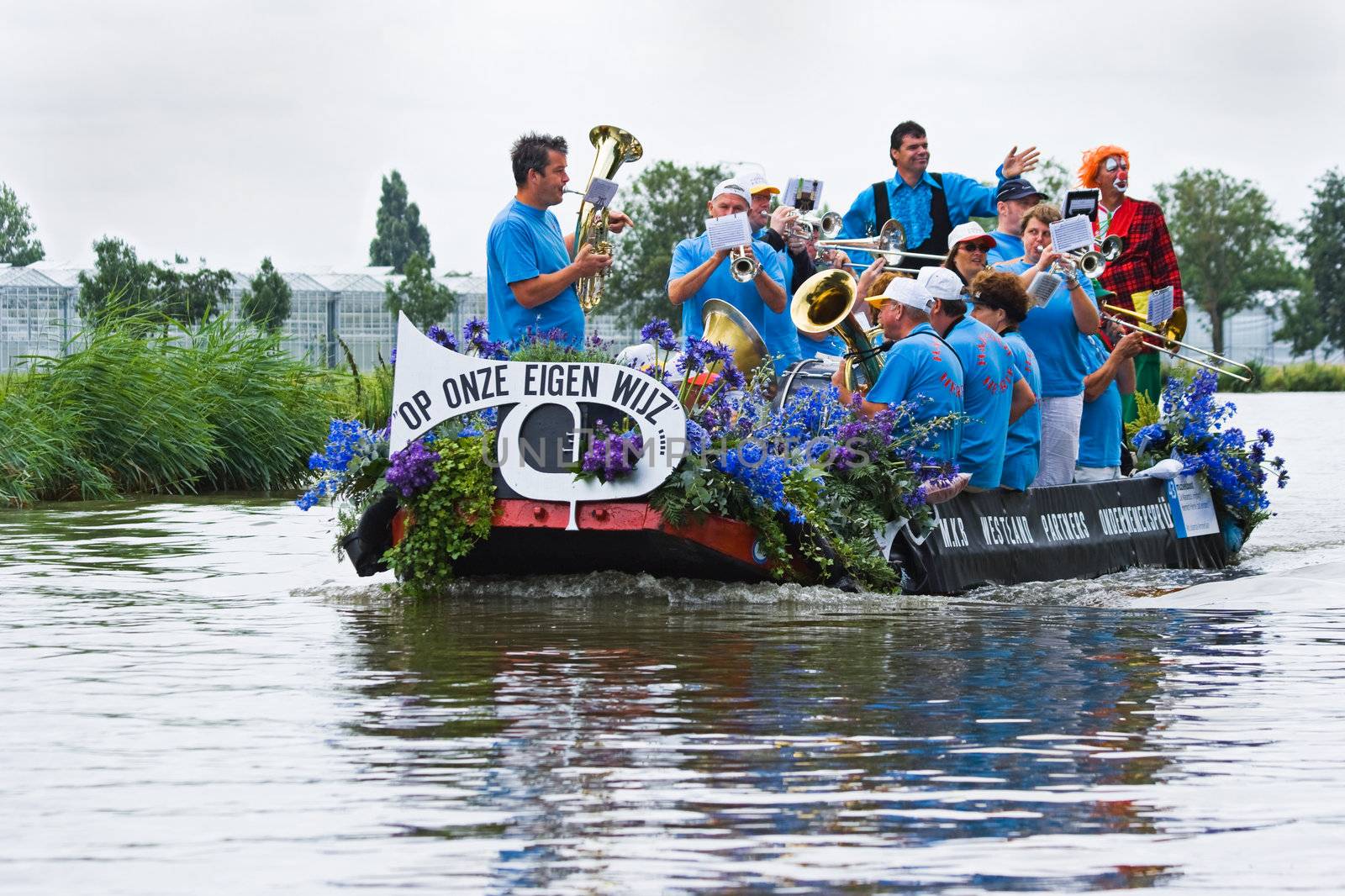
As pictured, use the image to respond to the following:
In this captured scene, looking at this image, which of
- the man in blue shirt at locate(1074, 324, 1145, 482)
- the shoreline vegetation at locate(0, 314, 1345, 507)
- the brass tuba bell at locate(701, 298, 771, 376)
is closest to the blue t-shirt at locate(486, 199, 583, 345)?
the brass tuba bell at locate(701, 298, 771, 376)

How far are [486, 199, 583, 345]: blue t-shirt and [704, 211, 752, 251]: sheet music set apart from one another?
3.03ft

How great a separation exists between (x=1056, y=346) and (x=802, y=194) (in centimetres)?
196

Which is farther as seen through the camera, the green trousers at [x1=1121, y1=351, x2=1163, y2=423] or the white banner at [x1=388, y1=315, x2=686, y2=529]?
the green trousers at [x1=1121, y1=351, x2=1163, y2=423]

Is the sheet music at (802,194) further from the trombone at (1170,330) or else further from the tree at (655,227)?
the tree at (655,227)

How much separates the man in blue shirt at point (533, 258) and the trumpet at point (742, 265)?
896mm

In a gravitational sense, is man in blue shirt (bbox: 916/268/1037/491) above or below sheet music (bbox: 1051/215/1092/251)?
below

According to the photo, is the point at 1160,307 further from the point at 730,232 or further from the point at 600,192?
the point at 600,192

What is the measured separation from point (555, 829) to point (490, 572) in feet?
18.7

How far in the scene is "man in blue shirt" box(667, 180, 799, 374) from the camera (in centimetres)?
1168

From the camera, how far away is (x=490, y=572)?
10.5 metres

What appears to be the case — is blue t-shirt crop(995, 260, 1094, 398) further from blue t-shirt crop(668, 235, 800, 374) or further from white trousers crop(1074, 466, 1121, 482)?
blue t-shirt crop(668, 235, 800, 374)

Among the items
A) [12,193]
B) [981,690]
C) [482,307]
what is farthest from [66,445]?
[12,193]

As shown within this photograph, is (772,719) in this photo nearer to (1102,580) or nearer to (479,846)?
(479,846)

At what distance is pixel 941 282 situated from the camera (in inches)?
418
